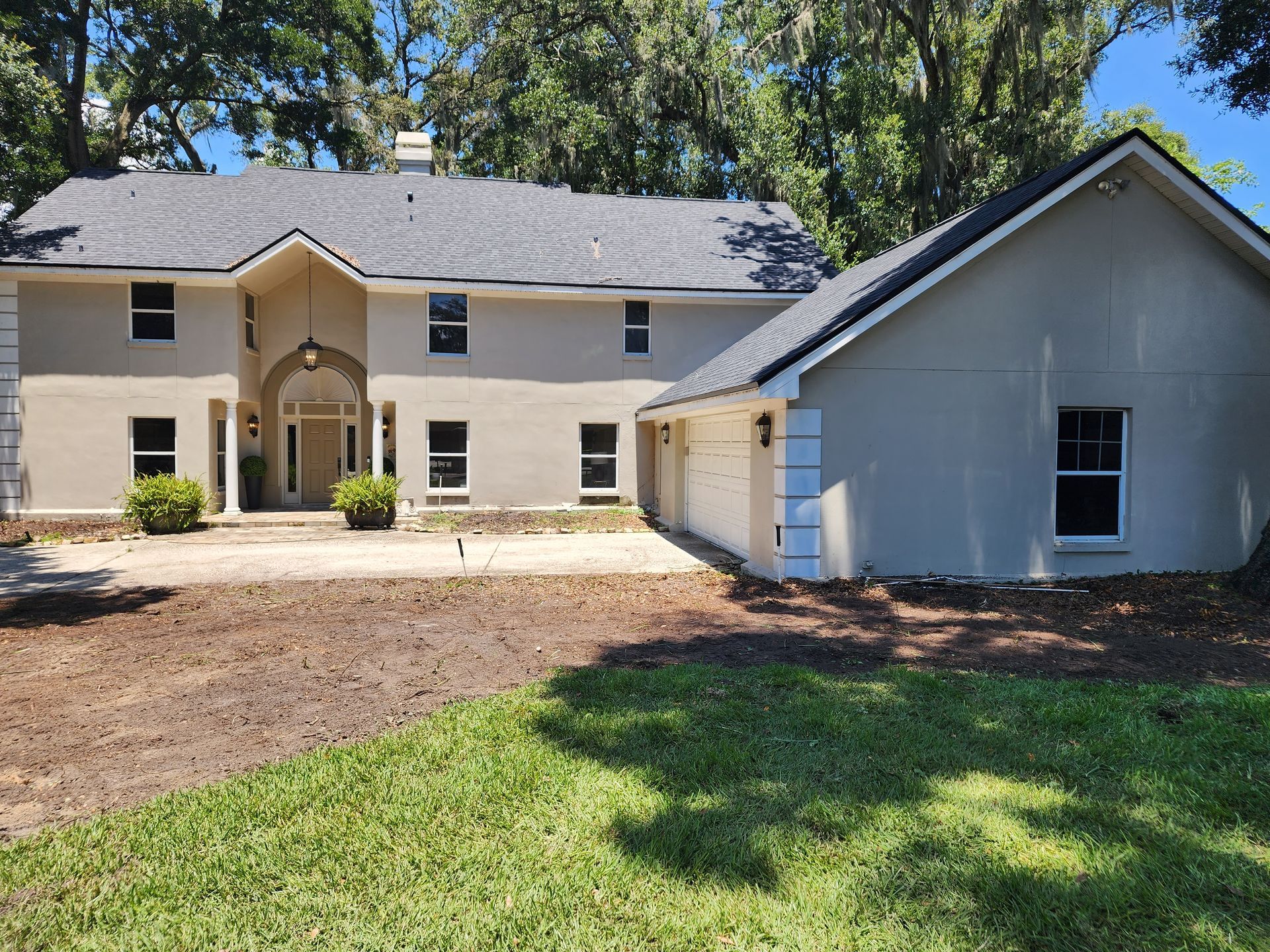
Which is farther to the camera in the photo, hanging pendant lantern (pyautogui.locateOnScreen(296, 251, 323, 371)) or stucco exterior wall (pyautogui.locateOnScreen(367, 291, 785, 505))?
stucco exterior wall (pyautogui.locateOnScreen(367, 291, 785, 505))

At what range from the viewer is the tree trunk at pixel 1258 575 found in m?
8.21

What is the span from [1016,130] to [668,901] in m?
23.7

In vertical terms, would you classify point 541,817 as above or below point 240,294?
below

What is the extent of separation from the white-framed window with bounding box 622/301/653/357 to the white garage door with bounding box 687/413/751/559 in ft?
13.1

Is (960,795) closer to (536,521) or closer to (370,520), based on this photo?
(536,521)

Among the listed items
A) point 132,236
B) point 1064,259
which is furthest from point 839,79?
point 132,236

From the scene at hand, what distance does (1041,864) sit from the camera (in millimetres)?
3191

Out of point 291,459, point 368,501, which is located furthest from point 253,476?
point 368,501

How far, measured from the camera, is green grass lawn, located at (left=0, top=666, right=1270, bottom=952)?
2.82 meters

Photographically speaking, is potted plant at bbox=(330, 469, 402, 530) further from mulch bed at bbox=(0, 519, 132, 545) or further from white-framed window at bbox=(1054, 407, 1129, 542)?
white-framed window at bbox=(1054, 407, 1129, 542)

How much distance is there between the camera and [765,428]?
984 centimetres

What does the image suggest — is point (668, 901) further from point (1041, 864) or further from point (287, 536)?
point (287, 536)

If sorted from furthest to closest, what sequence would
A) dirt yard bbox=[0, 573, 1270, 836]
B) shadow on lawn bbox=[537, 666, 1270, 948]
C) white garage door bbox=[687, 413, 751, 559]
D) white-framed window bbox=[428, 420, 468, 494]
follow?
1. white-framed window bbox=[428, 420, 468, 494]
2. white garage door bbox=[687, 413, 751, 559]
3. dirt yard bbox=[0, 573, 1270, 836]
4. shadow on lawn bbox=[537, 666, 1270, 948]

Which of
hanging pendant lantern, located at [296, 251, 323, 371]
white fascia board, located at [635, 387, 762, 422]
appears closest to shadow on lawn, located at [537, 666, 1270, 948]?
white fascia board, located at [635, 387, 762, 422]
